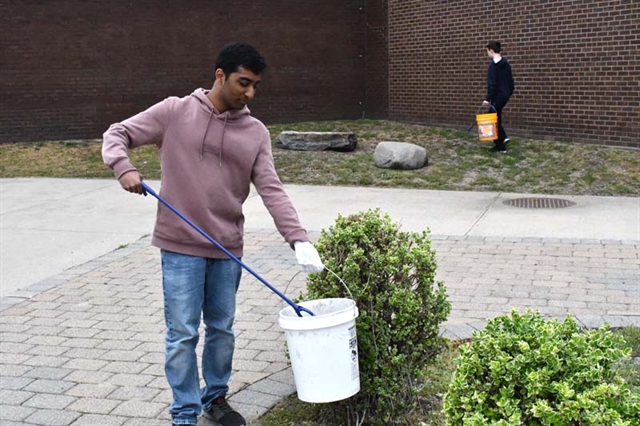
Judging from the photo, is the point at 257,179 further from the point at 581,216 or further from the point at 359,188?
the point at 359,188

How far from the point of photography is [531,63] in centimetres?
1338

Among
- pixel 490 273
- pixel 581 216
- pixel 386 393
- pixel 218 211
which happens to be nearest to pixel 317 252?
pixel 218 211

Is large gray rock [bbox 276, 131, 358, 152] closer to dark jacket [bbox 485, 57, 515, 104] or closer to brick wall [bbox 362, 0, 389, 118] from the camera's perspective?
dark jacket [bbox 485, 57, 515, 104]

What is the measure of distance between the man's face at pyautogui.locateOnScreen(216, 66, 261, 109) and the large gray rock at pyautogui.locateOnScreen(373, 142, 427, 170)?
8454 millimetres

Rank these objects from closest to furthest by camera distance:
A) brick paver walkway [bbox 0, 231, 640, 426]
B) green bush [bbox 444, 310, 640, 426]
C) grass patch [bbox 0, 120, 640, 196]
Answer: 1. green bush [bbox 444, 310, 640, 426]
2. brick paver walkway [bbox 0, 231, 640, 426]
3. grass patch [bbox 0, 120, 640, 196]

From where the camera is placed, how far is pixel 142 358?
16.0 ft

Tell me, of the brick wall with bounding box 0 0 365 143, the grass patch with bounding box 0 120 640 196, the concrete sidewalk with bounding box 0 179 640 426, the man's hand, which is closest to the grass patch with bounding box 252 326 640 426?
the concrete sidewalk with bounding box 0 179 640 426

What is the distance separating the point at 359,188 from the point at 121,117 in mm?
6443

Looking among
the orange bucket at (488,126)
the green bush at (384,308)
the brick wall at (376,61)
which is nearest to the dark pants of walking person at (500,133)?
the orange bucket at (488,126)

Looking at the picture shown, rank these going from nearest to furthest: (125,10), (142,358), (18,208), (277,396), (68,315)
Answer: (277,396) < (142,358) < (68,315) < (18,208) < (125,10)

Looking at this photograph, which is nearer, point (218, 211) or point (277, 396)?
point (218, 211)

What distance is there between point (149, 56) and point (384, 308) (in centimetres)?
1269

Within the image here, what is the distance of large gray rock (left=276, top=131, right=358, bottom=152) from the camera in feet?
43.4

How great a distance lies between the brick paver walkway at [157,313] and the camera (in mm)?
4242
